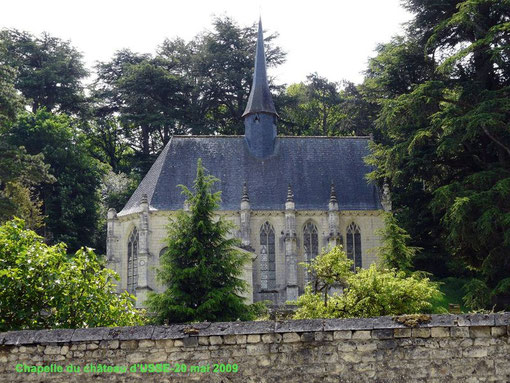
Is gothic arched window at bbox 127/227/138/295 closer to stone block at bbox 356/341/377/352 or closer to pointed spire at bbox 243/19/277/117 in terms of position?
pointed spire at bbox 243/19/277/117

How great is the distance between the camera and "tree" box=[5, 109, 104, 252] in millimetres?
39438

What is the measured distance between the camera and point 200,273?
17.5 meters

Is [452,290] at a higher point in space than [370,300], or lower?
lower

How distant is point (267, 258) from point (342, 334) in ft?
80.7

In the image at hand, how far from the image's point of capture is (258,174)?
35.1 meters

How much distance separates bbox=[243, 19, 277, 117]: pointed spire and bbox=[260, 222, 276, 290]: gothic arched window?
23.7ft

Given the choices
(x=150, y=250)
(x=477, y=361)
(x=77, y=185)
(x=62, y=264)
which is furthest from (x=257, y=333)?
(x=77, y=185)

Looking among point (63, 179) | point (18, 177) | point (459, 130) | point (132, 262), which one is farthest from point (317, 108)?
point (459, 130)

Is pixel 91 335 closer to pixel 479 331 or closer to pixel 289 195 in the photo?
pixel 479 331

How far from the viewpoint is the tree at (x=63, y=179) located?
3944cm

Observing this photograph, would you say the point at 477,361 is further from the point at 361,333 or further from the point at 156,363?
the point at 156,363

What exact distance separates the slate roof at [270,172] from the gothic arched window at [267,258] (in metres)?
1.20

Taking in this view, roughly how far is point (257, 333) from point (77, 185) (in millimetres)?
34017

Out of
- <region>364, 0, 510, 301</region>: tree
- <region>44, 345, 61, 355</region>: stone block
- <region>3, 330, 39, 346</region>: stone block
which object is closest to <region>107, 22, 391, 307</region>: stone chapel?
<region>364, 0, 510, 301</region>: tree
